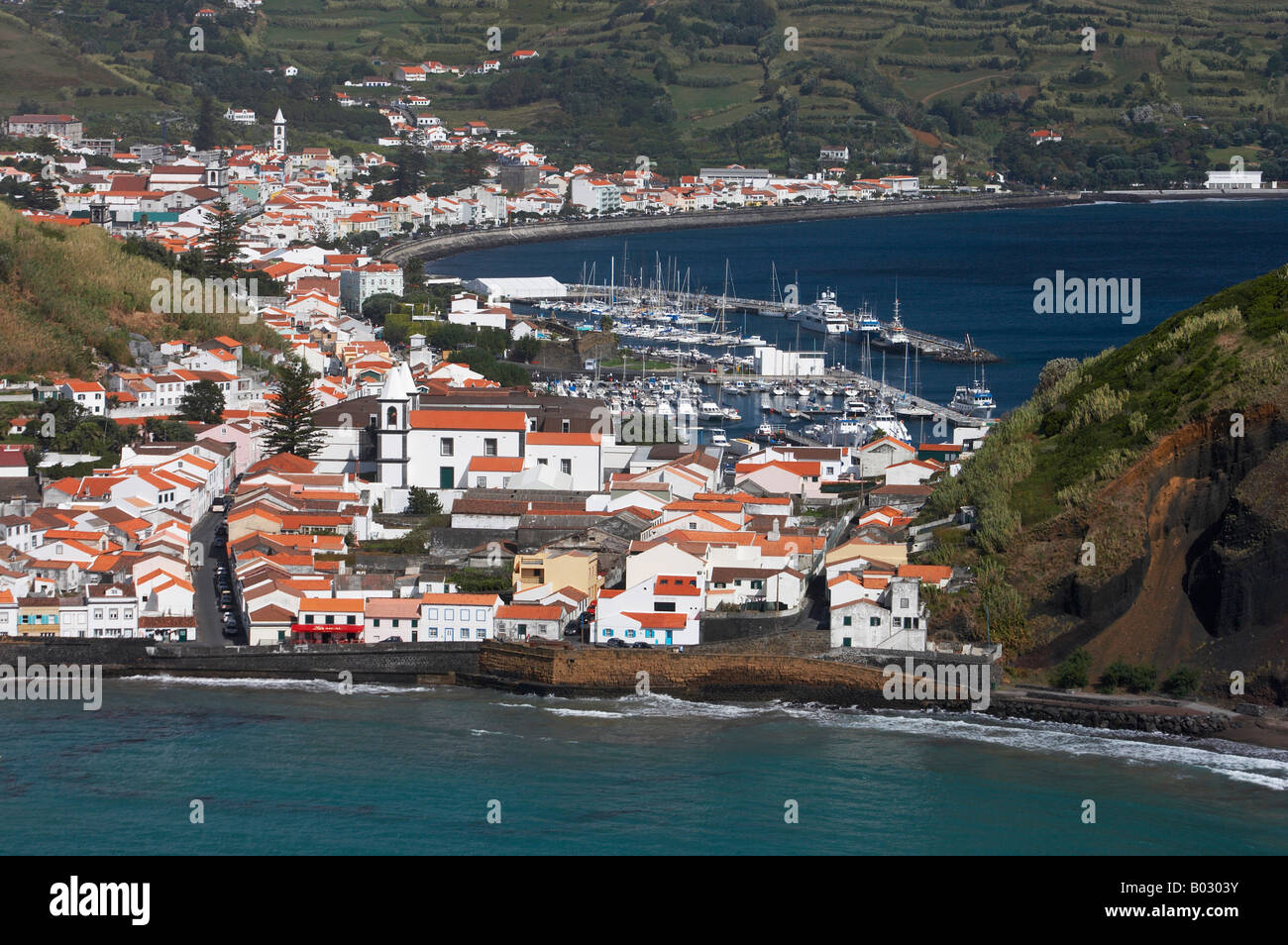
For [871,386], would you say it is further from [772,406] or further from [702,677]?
[702,677]

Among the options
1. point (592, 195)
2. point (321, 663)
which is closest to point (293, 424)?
point (321, 663)

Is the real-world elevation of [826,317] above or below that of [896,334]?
above

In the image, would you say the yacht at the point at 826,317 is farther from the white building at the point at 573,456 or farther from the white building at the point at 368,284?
the white building at the point at 573,456

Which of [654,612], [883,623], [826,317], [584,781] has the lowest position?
[584,781]

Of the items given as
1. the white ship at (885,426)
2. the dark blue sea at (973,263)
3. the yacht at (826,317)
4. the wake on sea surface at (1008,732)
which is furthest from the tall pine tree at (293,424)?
the yacht at (826,317)

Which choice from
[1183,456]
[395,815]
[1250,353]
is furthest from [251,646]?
[1250,353]

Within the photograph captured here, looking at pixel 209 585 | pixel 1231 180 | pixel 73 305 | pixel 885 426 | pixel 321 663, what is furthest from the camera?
pixel 1231 180

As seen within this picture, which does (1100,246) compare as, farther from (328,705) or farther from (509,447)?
(328,705)
